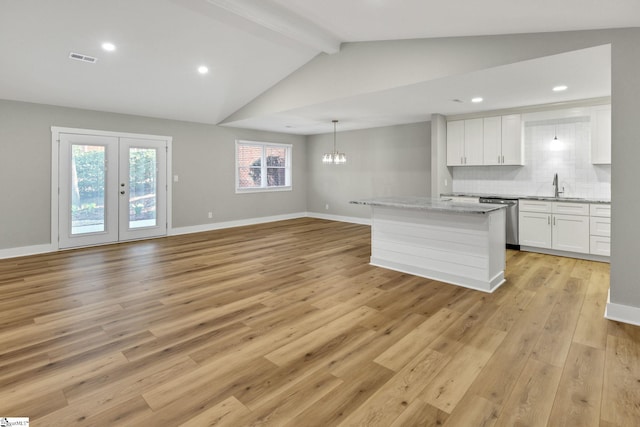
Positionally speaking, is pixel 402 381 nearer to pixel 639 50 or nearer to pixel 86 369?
pixel 86 369

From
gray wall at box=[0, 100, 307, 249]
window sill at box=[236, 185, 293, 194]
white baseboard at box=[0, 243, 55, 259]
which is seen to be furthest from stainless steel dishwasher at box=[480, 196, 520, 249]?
white baseboard at box=[0, 243, 55, 259]

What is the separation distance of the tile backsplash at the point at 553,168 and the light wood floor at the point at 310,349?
163 centimetres

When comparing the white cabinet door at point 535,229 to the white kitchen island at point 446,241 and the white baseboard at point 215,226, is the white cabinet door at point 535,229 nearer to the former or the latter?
the white kitchen island at point 446,241

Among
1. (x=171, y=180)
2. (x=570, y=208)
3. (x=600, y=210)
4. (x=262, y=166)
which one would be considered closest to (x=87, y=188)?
(x=171, y=180)

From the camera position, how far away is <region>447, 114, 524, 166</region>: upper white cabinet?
18.7ft

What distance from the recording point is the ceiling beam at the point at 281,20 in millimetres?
3525

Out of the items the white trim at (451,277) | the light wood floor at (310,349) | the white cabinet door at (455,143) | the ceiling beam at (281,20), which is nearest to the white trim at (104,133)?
the light wood floor at (310,349)

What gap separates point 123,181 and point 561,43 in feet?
22.3

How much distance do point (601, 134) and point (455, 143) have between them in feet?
6.87

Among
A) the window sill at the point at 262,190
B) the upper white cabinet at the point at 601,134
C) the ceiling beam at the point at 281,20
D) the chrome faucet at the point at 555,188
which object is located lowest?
the chrome faucet at the point at 555,188

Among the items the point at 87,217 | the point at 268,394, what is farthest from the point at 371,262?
the point at 87,217

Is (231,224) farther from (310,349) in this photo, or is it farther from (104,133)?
(310,349)

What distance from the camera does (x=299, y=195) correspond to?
386 inches

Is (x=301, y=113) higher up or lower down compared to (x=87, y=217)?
higher up
